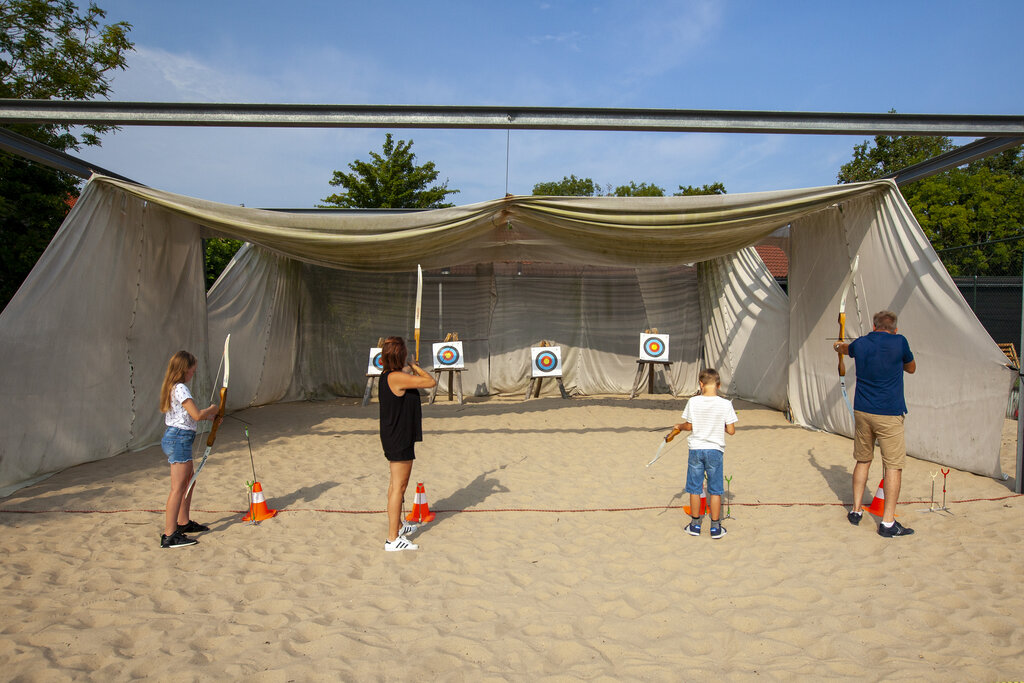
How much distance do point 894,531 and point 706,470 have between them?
4.39 feet

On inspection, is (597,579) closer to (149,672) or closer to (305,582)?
(305,582)

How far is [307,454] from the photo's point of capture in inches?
255

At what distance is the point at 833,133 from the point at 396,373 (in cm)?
425

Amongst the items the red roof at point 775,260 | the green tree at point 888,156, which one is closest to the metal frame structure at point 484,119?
the red roof at point 775,260

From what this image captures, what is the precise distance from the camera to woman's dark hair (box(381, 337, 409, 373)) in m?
3.60

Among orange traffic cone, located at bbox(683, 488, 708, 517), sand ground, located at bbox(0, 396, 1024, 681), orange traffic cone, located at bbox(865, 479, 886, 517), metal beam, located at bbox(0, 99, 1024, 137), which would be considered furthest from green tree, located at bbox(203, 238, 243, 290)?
orange traffic cone, located at bbox(865, 479, 886, 517)

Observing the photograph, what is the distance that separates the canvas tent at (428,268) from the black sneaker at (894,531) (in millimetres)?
1930

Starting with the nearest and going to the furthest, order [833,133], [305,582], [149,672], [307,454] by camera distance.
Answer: [149,672] → [305,582] → [833,133] → [307,454]

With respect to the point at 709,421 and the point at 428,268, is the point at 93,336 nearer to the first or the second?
the point at 428,268

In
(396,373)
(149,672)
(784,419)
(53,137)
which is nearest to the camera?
(149,672)

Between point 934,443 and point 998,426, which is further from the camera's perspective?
point 934,443

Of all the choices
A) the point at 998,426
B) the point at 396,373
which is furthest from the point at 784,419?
the point at 396,373

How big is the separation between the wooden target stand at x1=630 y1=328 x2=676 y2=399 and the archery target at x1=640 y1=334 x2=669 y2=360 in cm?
13

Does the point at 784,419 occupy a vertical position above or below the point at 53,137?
below
